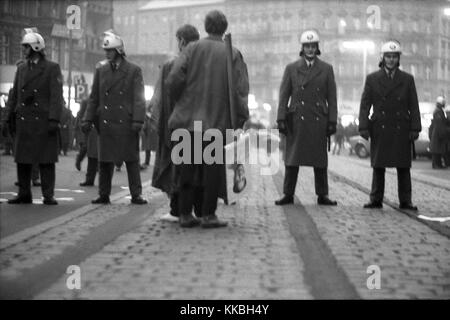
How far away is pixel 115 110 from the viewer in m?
9.55

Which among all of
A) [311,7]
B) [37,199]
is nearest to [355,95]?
[311,7]

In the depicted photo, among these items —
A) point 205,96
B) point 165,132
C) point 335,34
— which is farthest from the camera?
point 335,34

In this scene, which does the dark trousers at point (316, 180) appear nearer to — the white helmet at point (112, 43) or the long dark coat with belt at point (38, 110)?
the white helmet at point (112, 43)

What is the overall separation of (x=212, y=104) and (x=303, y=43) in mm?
2794

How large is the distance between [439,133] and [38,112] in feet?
53.4

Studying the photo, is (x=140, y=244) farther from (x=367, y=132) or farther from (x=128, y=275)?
(x=367, y=132)

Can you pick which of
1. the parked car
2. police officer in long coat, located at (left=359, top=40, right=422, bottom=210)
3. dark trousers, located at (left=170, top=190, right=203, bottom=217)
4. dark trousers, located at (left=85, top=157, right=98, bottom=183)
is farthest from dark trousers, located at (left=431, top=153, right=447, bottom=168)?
dark trousers, located at (left=170, top=190, right=203, bottom=217)

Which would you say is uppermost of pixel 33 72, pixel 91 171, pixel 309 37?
pixel 309 37

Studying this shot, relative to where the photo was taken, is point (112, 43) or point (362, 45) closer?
point (112, 43)

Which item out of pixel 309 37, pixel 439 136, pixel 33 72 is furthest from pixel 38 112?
pixel 439 136

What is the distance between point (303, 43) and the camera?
31.4 feet

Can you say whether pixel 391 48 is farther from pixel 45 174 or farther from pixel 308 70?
pixel 45 174

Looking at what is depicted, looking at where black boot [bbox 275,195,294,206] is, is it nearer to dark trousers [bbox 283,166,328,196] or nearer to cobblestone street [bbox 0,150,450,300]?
dark trousers [bbox 283,166,328,196]

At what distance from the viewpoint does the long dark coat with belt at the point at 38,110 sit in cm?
948
